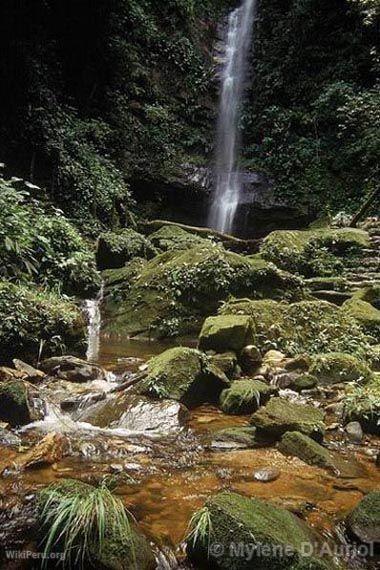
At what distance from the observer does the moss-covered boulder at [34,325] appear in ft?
16.5

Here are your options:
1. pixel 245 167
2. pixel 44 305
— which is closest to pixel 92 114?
pixel 245 167

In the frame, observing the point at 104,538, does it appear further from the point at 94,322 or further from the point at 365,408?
the point at 94,322

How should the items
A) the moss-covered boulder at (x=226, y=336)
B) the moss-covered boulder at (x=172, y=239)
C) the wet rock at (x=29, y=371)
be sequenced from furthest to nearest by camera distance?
the moss-covered boulder at (x=172, y=239) < the moss-covered boulder at (x=226, y=336) < the wet rock at (x=29, y=371)

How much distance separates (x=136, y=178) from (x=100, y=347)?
33.4ft

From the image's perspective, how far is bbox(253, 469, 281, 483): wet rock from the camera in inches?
119

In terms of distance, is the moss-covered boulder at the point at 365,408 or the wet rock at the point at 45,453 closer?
the wet rock at the point at 45,453

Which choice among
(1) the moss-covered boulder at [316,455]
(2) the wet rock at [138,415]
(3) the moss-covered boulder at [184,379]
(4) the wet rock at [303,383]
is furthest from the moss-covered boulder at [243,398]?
(1) the moss-covered boulder at [316,455]

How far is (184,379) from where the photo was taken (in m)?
4.48

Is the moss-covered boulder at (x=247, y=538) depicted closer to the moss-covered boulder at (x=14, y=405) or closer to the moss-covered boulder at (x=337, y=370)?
the moss-covered boulder at (x=14, y=405)

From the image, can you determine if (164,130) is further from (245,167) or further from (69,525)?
(69,525)

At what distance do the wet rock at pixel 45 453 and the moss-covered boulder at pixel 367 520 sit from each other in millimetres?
1843

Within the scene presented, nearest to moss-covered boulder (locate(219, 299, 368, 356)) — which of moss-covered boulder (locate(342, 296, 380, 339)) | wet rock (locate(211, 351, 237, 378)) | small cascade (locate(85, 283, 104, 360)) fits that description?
moss-covered boulder (locate(342, 296, 380, 339))

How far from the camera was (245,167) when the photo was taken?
17.2m

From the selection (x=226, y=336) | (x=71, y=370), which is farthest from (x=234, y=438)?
(x=71, y=370)
